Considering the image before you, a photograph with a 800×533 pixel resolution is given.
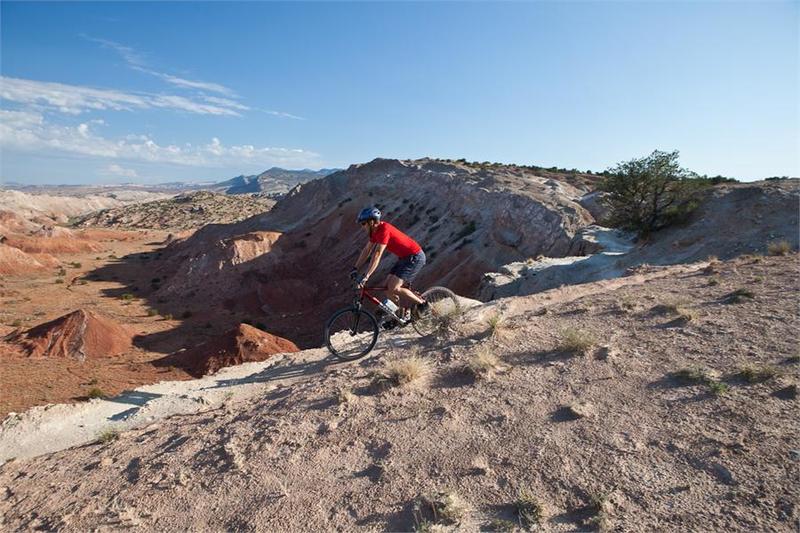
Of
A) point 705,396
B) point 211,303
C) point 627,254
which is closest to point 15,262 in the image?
point 211,303

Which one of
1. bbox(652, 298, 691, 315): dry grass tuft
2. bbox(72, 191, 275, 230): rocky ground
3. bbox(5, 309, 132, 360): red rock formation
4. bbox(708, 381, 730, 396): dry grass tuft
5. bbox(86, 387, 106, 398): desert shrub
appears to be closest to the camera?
bbox(708, 381, 730, 396): dry grass tuft

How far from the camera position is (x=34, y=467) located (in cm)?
602

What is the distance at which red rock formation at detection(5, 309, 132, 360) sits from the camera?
1805 centimetres

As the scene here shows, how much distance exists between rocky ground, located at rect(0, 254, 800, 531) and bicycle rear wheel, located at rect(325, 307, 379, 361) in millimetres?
538

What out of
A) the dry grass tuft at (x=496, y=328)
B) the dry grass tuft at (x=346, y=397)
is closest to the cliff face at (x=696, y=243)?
the dry grass tuft at (x=496, y=328)

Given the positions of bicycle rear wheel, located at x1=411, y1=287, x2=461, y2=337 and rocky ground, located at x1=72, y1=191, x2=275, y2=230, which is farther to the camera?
rocky ground, located at x1=72, y1=191, x2=275, y2=230

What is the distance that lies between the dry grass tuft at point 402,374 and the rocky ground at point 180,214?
76.0 meters

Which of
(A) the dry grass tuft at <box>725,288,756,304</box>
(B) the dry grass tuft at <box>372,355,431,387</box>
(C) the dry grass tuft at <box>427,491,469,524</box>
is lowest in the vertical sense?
(C) the dry grass tuft at <box>427,491,469,524</box>

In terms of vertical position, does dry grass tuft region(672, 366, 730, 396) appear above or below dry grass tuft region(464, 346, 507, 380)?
above

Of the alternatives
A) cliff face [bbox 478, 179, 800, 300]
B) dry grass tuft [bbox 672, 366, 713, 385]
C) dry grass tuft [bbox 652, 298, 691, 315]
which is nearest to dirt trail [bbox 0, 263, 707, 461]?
dry grass tuft [bbox 652, 298, 691, 315]

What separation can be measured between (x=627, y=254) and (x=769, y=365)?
12819 mm

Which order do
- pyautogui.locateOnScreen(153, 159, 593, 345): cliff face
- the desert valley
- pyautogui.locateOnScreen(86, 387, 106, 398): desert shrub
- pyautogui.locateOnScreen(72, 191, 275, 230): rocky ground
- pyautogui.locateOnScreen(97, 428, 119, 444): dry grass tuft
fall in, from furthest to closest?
1. pyautogui.locateOnScreen(72, 191, 275, 230): rocky ground
2. pyautogui.locateOnScreen(153, 159, 593, 345): cliff face
3. pyautogui.locateOnScreen(86, 387, 106, 398): desert shrub
4. pyautogui.locateOnScreen(97, 428, 119, 444): dry grass tuft
5. the desert valley

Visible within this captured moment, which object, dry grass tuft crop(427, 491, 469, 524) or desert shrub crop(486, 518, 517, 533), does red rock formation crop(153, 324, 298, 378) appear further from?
desert shrub crop(486, 518, 517, 533)

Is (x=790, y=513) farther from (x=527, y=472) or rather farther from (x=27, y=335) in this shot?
(x=27, y=335)
